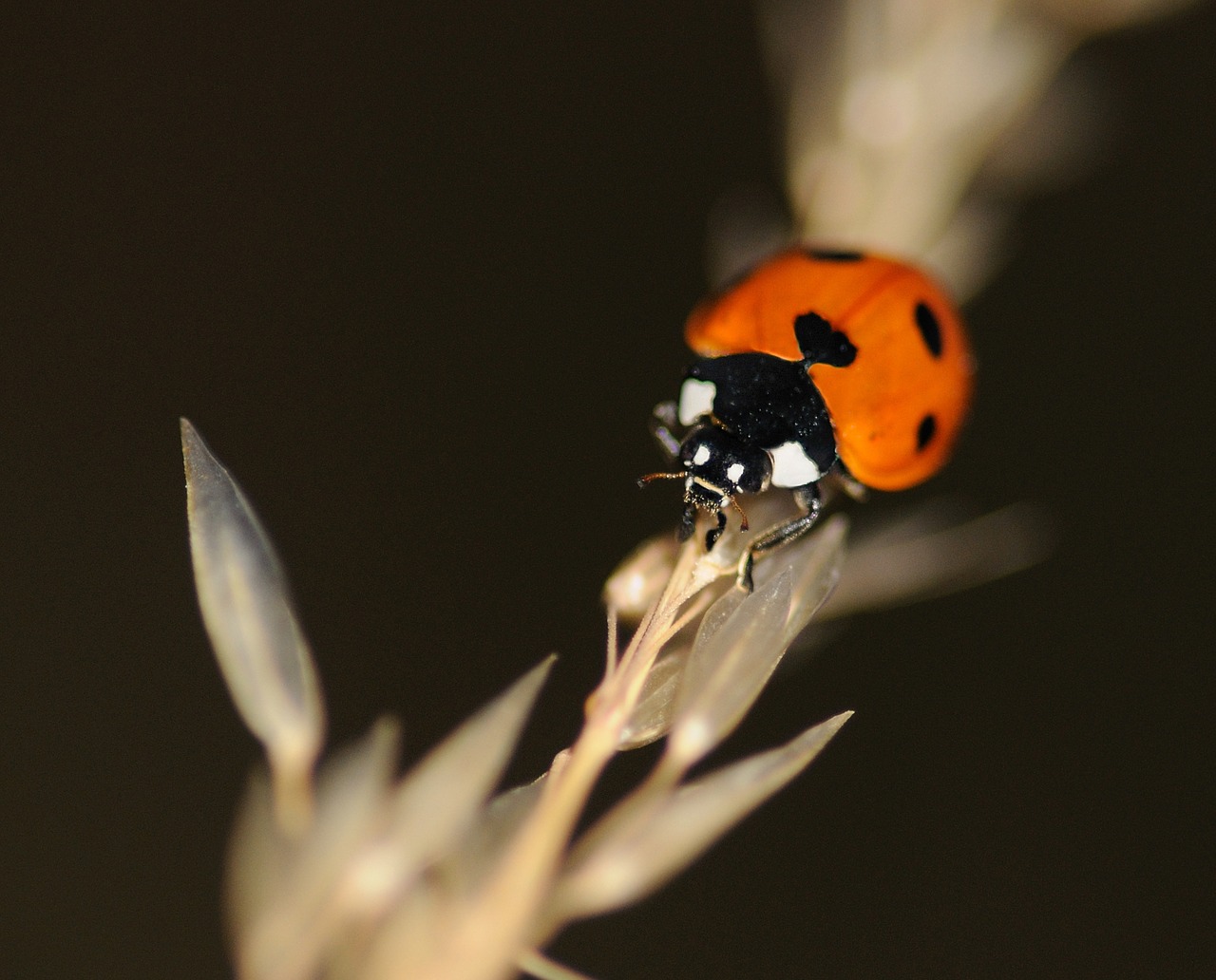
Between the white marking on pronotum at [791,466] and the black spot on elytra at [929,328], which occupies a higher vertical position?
the black spot on elytra at [929,328]

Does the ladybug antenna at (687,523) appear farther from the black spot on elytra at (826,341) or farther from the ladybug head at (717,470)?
the black spot on elytra at (826,341)

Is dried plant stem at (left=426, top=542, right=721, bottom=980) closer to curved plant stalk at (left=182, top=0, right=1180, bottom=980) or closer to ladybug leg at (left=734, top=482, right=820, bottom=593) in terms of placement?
curved plant stalk at (left=182, top=0, right=1180, bottom=980)

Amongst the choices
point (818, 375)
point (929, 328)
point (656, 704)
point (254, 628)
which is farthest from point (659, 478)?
point (254, 628)

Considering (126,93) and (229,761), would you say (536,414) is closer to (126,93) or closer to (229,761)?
(229,761)

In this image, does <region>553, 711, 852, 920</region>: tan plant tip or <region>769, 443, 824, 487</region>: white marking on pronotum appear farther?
<region>769, 443, 824, 487</region>: white marking on pronotum

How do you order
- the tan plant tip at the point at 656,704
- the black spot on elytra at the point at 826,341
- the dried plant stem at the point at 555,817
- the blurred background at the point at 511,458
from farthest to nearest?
the blurred background at the point at 511,458, the black spot on elytra at the point at 826,341, the tan plant tip at the point at 656,704, the dried plant stem at the point at 555,817

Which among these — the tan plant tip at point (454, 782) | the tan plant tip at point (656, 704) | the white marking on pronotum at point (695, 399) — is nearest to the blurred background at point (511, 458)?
the white marking on pronotum at point (695, 399)

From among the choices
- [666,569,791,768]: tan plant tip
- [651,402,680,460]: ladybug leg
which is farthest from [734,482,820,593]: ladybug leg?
[666,569,791,768]: tan plant tip

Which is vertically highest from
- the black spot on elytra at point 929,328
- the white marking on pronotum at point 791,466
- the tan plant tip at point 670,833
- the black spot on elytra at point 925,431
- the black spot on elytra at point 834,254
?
the black spot on elytra at point 834,254

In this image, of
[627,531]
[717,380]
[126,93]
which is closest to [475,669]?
[627,531]
